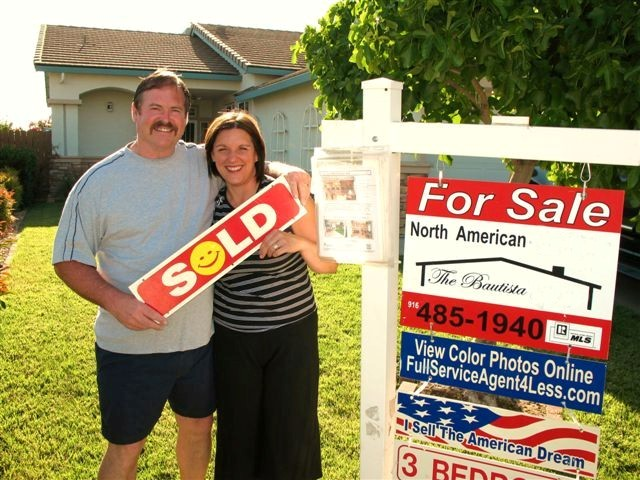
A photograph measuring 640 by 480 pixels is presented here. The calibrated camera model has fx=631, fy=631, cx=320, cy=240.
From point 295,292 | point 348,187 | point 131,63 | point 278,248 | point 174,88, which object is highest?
point 131,63

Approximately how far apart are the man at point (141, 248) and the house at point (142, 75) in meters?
11.4

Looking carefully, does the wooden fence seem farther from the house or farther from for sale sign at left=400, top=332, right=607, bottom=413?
for sale sign at left=400, top=332, right=607, bottom=413

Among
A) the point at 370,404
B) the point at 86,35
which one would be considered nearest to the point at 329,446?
the point at 370,404

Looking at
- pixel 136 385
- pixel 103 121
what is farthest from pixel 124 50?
pixel 136 385

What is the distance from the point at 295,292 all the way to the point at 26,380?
294 cm

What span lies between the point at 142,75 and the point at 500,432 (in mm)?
17813

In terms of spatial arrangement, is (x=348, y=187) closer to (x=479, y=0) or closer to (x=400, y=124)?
(x=400, y=124)

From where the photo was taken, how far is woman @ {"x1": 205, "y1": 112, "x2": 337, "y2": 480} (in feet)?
8.41

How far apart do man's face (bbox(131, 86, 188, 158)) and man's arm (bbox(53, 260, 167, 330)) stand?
21.2 inches

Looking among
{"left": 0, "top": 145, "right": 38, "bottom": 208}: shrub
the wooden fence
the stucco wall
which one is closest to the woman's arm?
{"left": 0, "top": 145, "right": 38, "bottom": 208}: shrub

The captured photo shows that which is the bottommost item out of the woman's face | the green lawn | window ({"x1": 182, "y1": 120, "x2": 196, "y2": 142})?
the green lawn

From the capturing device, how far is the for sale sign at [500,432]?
6.44 feet

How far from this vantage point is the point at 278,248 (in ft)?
7.38

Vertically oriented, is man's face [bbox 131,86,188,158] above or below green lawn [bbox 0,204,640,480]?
above
